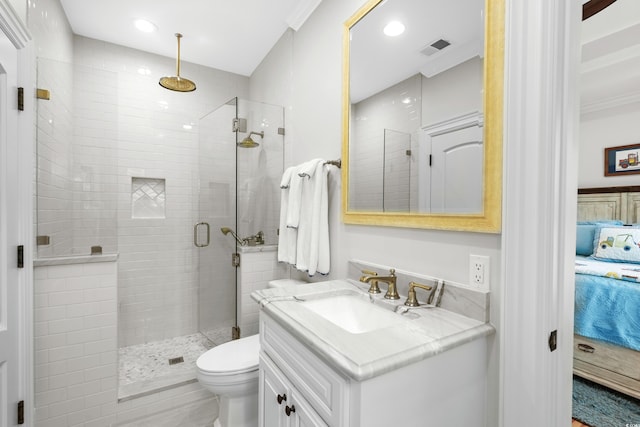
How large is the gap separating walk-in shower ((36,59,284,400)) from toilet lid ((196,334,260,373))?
19.7 inches

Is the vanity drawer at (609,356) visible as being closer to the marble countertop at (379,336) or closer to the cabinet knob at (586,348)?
the cabinet knob at (586,348)

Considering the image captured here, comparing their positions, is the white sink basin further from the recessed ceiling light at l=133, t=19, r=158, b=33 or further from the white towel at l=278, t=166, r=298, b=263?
the recessed ceiling light at l=133, t=19, r=158, b=33

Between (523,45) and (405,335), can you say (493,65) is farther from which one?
(405,335)

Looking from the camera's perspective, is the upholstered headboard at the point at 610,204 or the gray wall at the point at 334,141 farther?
the upholstered headboard at the point at 610,204

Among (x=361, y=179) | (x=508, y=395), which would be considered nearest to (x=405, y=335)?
(x=508, y=395)

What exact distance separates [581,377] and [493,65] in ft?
8.16

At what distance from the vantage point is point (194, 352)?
8.43 ft

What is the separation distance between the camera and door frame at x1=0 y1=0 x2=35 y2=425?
4.78ft

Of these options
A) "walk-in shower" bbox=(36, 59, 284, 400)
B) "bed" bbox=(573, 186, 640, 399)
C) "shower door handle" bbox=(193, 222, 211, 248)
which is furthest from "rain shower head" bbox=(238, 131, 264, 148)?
"bed" bbox=(573, 186, 640, 399)

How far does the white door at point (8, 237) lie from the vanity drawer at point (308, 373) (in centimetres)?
118

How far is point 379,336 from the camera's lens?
0.91 meters

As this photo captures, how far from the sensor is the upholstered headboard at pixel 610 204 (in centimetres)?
309

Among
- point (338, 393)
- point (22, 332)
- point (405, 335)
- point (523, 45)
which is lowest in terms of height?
point (22, 332)

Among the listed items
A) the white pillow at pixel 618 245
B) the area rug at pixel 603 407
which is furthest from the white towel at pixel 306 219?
the white pillow at pixel 618 245
